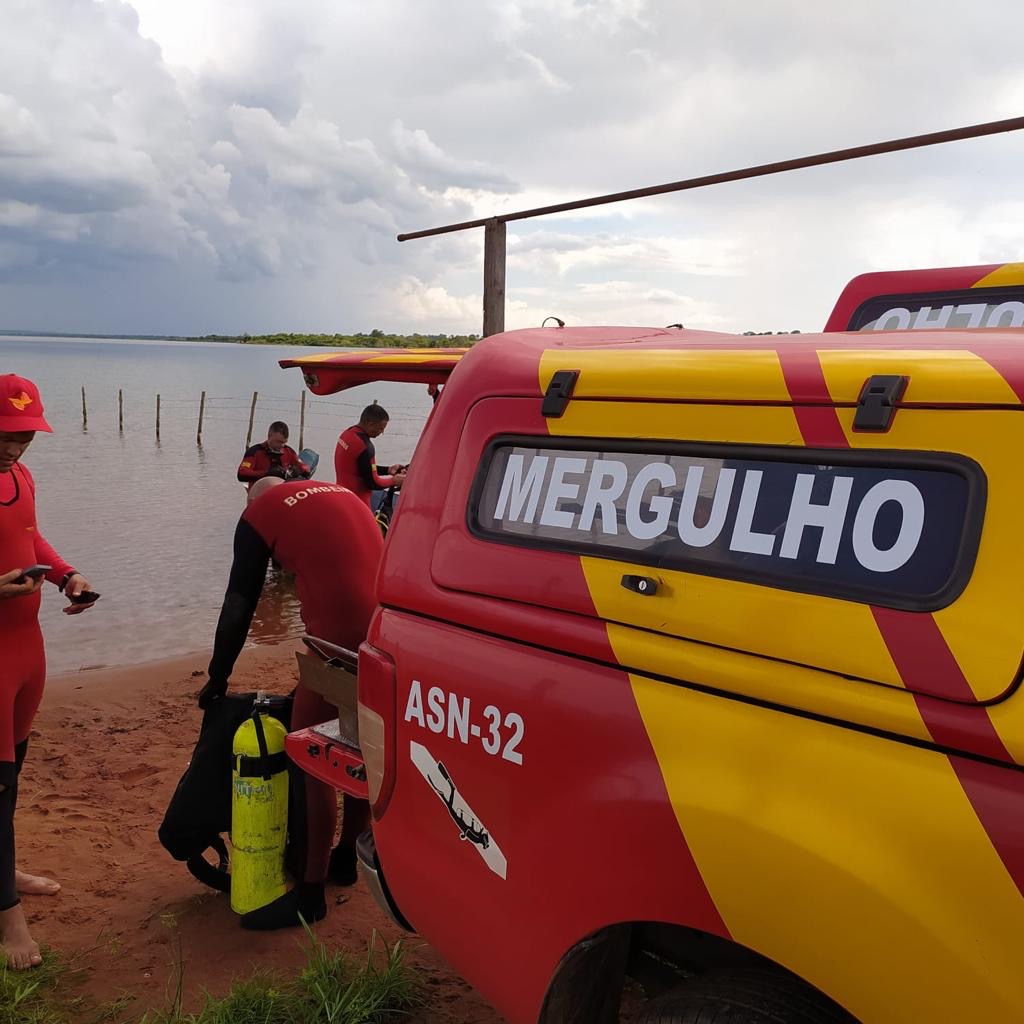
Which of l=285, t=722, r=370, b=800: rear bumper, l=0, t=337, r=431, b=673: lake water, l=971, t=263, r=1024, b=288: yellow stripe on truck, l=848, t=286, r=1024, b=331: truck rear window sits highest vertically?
l=971, t=263, r=1024, b=288: yellow stripe on truck

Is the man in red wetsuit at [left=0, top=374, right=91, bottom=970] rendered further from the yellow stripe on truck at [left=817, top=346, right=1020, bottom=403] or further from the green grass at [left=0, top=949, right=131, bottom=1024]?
the yellow stripe on truck at [left=817, top=346, right=1020, bottom=403]

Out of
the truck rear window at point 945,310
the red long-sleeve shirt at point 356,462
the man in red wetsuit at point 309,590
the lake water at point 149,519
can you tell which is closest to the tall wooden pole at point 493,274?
the man in red wetsuit at point 309,590

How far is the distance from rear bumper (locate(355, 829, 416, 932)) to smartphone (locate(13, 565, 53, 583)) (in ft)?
5.66

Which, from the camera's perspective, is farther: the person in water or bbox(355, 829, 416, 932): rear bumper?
the person in water

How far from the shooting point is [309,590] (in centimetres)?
385

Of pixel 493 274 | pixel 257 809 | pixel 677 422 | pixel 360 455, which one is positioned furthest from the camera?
pixel 360 455

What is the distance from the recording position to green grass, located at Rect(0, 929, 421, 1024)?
3.03 m

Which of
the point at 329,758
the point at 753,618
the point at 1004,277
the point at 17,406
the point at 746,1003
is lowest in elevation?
the point at 329,758

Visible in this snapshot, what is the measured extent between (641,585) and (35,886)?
3530 mm

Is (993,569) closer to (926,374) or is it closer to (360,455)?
(926,374)

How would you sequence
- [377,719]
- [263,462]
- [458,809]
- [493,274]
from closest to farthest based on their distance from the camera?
[458,809], [377,719], [493,274], [263,462]

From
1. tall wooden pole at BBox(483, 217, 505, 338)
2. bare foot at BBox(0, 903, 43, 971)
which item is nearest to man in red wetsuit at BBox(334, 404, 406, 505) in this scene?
tall wooden pole at BBox(483, 217, 505, 338)

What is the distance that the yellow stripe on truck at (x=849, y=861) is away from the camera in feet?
4.47

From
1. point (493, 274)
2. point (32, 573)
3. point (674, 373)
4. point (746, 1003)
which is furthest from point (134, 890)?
point (493, 274)
